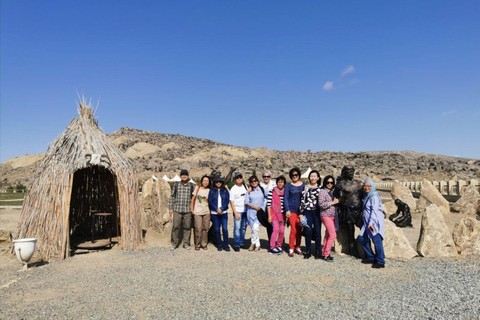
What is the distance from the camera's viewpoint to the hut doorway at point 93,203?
9350 millimetres

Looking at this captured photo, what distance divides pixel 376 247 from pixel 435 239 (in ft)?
4.79

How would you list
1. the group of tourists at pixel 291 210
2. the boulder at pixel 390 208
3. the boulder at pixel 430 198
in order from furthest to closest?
the boulder at pixel 430 198, the boulder at pixel 390 208, the group of tourists at pixel 291 210

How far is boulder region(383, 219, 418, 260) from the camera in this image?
631 cm

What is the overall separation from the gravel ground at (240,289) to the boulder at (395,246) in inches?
7.9

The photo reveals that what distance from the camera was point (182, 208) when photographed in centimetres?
758

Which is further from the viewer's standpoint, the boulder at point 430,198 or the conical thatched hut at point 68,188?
the boulder at point 430,198

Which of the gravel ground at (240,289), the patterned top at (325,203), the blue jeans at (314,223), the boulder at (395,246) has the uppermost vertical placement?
the patterned top at (325,203)

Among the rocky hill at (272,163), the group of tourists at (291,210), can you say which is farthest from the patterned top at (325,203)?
the rocky hill at (272,163)

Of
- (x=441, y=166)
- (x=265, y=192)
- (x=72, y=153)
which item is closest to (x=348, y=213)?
(x=265, y=192)

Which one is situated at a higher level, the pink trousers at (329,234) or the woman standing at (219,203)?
the woman standing at (219,203)

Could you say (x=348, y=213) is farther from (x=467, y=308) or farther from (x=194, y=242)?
(x=194, y=242)

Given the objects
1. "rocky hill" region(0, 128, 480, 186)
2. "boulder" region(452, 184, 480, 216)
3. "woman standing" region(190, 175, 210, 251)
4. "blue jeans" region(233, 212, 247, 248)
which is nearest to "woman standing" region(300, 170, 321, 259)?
"blue jeans" region(233, 212, 247, 248)

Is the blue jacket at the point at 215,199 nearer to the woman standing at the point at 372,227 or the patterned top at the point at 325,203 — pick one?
the patterned top at the point at 325,203

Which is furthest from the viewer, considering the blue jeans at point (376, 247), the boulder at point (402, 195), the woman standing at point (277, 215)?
the boulder at point (402, 195)
